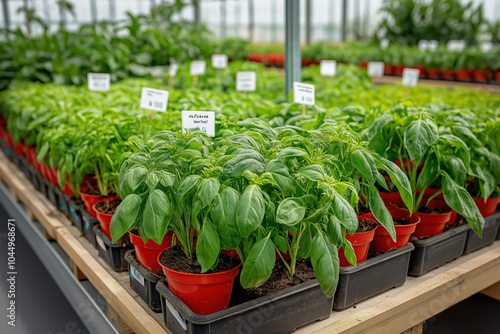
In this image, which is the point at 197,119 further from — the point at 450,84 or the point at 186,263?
the point at 450,84

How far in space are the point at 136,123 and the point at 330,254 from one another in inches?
43.8

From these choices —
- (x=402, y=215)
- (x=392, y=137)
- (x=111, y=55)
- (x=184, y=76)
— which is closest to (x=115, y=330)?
(x=402, y=215)

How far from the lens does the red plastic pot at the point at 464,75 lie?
5.20 metres

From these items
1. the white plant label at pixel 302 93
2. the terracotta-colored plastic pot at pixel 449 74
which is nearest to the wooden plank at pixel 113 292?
the white plant label at pixel 302 93

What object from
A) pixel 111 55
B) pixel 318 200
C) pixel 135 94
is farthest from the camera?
pixel 111 55

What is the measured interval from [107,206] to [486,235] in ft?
5.29

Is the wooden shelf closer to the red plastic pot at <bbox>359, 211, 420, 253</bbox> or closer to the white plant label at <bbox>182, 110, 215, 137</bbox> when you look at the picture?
the red plastic pot at <bbox>359, 211, 420, 253</bbox>

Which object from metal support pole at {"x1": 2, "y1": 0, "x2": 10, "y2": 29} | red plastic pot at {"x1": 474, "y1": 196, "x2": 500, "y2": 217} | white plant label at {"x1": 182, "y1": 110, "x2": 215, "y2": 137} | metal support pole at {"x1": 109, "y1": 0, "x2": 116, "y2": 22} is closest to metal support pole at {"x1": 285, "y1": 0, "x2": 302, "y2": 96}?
white plant label at {"x1": 182, "y1": 110, "x2": 215, "y2": 137}

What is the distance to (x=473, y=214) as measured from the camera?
4.82 feet

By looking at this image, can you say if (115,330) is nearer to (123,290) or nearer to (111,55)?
(123,290)

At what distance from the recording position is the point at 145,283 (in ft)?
4.58

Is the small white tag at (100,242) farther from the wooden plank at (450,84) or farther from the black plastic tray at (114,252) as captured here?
the wooden plank at (450,84)

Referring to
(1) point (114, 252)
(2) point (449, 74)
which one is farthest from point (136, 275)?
(2) point (449, 74)

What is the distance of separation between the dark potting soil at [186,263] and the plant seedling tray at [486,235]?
1068 millimetres
